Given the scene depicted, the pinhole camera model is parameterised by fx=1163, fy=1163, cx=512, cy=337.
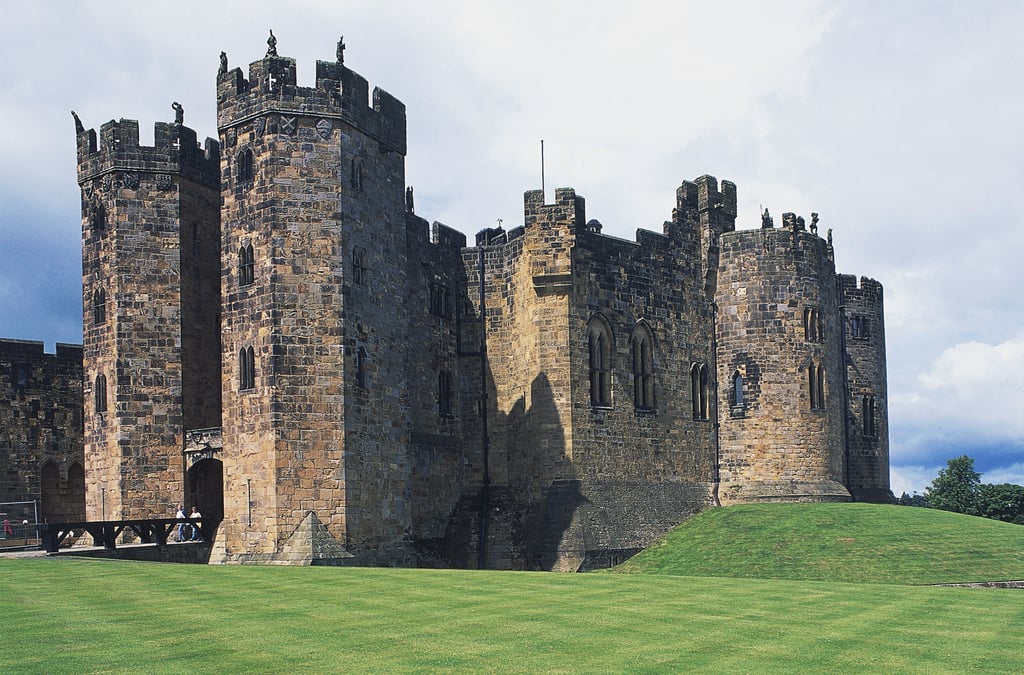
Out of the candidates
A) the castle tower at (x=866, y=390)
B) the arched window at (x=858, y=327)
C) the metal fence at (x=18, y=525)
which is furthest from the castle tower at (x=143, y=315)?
the arched window at (x=858, y=327)

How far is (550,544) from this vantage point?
38188 mm

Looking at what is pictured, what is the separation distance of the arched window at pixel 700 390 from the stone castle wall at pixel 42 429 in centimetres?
2309

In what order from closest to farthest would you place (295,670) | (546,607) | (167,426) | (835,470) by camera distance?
(295,670)
(546,607)
(167,426)
(835,470)

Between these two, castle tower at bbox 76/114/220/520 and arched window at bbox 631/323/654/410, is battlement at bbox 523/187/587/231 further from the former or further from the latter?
castle tower at bbox 76/114/220/520

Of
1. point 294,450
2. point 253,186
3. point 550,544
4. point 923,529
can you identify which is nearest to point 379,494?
point 294,450

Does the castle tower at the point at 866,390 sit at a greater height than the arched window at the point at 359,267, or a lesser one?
lesser

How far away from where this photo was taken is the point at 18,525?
1544 inches

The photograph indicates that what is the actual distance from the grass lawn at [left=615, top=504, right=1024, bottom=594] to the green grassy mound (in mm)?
31

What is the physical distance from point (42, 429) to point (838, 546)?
2785 centimetres

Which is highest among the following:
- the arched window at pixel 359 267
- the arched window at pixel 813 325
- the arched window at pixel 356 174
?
the arched window at pixel 356 174

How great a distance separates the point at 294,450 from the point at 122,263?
9502 millimetres

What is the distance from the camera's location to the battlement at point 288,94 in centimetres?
3444

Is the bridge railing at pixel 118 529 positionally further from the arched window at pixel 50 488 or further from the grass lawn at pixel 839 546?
the grass lawn at pixel 839 546

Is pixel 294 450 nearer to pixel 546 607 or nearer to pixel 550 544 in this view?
pixel 550 544
